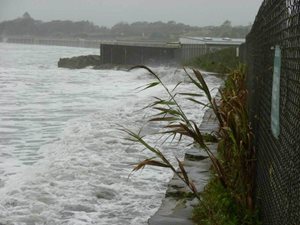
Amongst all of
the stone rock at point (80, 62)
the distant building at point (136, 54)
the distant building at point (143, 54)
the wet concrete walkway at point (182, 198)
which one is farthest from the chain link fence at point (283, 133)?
the stone rock at point (80, 62)

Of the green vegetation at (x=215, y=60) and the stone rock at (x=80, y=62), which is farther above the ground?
the green vegetation at (x=215, y=60)

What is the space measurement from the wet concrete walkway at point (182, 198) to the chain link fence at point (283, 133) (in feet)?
2.59

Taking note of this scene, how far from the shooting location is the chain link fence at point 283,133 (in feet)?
6.75

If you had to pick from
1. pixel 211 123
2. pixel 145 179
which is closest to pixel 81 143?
pixel 211 123

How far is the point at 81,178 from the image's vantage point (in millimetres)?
6594

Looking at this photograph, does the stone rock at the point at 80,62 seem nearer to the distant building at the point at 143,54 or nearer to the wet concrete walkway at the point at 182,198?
the distant building at the point at 143,54

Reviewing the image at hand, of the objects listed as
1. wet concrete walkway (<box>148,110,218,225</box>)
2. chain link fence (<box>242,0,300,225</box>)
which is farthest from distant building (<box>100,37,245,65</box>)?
chain link fence (<box>242,0,300,225</box>)

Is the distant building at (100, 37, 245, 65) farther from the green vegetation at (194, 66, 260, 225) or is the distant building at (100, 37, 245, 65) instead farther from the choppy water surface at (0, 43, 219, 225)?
the green vegetation at (194, 66, 260, 225)

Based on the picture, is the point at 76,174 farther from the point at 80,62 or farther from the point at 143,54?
the point at 80,62

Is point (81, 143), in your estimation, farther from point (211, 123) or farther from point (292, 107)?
point (292, 107)

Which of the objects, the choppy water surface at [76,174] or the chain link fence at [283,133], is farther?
the choppy water surface at [76,174]

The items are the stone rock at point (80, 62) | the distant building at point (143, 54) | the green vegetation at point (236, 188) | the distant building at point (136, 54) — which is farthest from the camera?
the stone rock at point (80, 62)

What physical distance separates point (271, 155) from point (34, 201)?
337 cm

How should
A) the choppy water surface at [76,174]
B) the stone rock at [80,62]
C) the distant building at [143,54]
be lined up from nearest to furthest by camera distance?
1. the choppy water surface at [76,174]
2. the distant building at [143,54]
3. the stone rock at [80,62]
